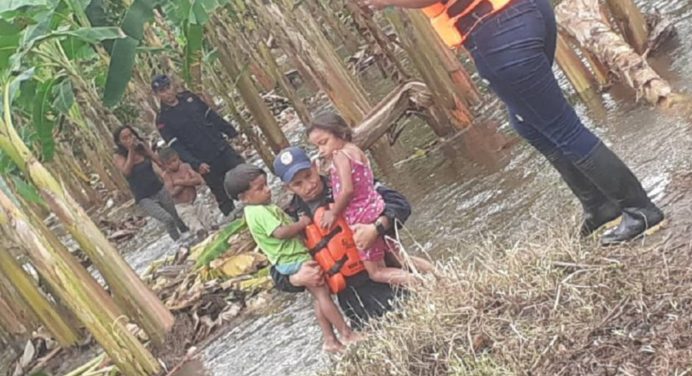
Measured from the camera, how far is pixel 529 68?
4.14 meters

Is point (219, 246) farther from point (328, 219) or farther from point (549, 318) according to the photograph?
point (549, 318)

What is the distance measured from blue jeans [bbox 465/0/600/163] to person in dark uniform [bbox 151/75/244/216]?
6276 millimetres

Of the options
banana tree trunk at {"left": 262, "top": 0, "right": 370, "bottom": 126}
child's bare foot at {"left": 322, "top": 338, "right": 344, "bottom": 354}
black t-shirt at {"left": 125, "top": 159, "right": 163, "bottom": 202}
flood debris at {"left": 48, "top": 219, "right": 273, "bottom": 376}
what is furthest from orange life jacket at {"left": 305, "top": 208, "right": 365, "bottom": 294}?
black t-shirt at {"left": 125, "top": 159, "right": 163, "bottom": 202}

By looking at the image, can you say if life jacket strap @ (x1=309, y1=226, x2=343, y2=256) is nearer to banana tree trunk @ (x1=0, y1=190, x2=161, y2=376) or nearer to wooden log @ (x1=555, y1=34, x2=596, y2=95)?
banana tree trunk @ (x1=0, y1=190, x2=161, y2=376)

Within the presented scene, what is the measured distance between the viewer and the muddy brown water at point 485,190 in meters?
5.65

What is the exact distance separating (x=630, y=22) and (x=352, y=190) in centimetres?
384

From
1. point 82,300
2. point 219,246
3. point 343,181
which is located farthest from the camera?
point 219,246

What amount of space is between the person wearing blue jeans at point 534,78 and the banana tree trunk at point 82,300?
2.83 m

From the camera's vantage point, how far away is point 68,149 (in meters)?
17.9

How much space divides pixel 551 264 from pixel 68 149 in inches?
595

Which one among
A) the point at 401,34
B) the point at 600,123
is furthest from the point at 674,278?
the point at 401,34

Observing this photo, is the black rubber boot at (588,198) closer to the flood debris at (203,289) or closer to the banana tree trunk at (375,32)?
the flood debris at (203,289)

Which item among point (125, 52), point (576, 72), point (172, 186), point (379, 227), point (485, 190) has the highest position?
point (125, 52)

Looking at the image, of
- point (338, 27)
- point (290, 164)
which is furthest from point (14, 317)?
point (338, 27)
